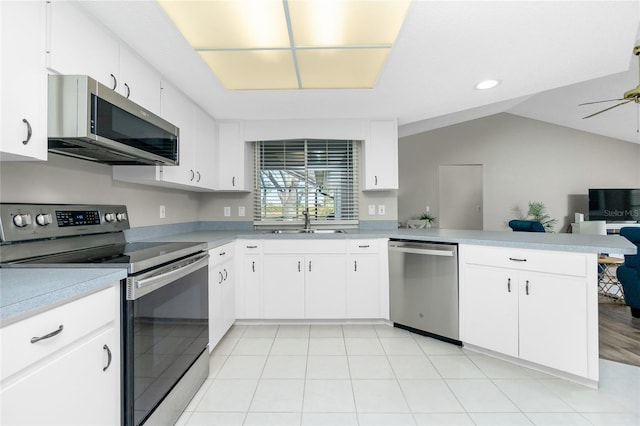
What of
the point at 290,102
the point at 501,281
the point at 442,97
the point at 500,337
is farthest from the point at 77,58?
the point at 500,337

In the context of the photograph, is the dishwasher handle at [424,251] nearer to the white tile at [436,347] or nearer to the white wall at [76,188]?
the white tile at [436,347]

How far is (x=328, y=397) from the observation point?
1.78 metres

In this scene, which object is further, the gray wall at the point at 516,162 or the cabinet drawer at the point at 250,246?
the gray wall at the point at 516,162

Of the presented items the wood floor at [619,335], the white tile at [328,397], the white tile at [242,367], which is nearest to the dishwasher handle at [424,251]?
the white tile at [328,397]

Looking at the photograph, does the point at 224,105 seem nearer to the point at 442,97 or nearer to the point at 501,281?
the point at 442,97

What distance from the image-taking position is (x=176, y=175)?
2338 mm

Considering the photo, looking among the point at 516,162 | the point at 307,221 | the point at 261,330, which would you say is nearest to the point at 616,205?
the point at 516,162

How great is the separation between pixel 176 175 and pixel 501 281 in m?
2.57

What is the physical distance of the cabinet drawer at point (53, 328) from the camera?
0.75 meters

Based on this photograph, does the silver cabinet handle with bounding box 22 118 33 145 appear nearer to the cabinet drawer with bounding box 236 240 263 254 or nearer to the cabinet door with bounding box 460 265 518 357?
the cabinet drawer with bounding box 236 240 263 254

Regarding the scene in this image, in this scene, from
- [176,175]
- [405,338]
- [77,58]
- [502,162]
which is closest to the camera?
[77,58]

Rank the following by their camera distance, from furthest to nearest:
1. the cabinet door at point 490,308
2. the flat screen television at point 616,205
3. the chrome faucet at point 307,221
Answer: the flat screen television at point 616,205
the chrome faucet at point 307,221
the cabinet door at point 490,308

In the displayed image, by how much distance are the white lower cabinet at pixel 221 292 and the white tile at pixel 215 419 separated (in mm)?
608

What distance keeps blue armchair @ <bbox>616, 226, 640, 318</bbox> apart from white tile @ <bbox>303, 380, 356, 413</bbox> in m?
3.02
